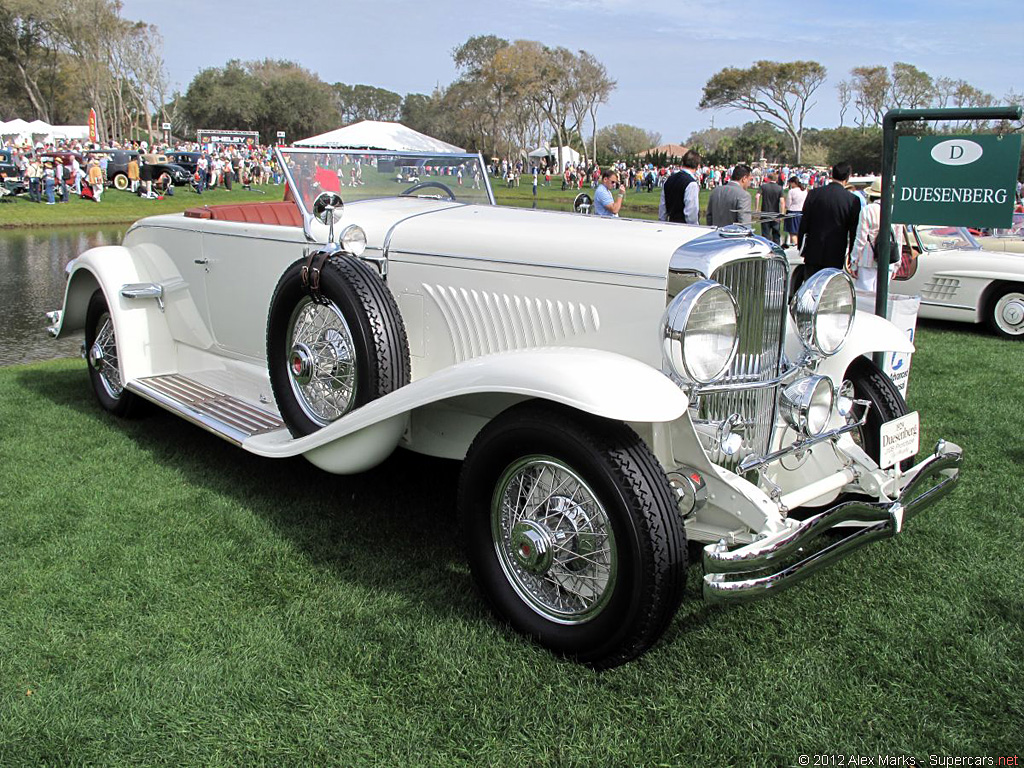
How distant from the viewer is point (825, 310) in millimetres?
3148

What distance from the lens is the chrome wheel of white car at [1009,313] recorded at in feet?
28.1

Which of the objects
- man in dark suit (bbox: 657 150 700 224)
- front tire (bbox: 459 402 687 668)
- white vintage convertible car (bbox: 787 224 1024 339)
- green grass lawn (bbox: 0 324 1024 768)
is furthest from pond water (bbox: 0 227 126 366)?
white vintage convertible car (bbox: 787 224 1024 339)

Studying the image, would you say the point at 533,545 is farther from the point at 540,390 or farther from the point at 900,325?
the point at 900,325

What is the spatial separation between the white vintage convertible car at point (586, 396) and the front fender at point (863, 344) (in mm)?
10

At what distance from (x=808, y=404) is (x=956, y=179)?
6.98 feet

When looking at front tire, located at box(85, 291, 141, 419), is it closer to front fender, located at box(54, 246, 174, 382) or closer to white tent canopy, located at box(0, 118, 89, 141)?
front fender, located at box(54, 246, 174, 382)

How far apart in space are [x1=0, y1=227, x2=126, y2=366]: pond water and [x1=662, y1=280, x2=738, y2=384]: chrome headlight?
6.53m

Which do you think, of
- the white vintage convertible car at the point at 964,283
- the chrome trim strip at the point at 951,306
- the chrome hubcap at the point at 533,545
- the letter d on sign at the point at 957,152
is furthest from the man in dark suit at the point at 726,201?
the chrome hubcap at the point at 533,545

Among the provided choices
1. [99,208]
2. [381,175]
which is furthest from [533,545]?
[99,208]

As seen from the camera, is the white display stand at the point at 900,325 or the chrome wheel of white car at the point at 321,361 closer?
the chrome wheel of white car at the point at 321,361

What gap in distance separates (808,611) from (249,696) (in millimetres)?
1984

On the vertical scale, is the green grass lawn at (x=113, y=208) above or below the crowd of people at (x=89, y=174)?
below

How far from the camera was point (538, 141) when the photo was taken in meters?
64.3

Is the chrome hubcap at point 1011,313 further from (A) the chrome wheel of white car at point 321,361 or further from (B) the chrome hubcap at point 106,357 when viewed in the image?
(B) the chrome hubcap at point 106,357
